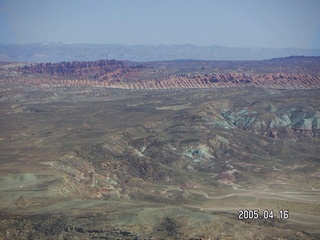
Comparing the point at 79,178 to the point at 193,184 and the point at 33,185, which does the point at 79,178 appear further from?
the point at 193,184

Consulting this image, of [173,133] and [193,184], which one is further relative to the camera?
[173,133]

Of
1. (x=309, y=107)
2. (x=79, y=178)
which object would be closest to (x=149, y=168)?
(x=79, y=178)

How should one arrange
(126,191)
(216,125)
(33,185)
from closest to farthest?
(33,185) < (126,191) < (216,125)

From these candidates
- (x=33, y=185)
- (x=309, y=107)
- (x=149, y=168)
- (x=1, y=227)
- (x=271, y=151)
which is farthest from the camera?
(x=309, y=107)

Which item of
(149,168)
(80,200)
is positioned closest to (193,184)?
(149,168)

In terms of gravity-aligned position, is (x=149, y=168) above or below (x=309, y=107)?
below

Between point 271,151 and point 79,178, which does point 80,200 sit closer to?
point 79,178
